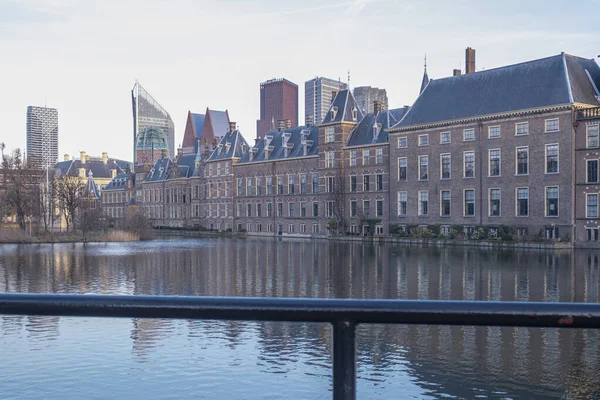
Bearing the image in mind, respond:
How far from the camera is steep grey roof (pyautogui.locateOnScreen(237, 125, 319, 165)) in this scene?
75188 millimetres

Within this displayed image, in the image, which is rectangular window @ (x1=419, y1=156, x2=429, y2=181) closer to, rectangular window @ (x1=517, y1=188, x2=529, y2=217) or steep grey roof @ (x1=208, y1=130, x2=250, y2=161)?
rectangular window @ (x1=517, y1=188, x2=529, y2=217)

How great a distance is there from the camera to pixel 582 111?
4894 cm

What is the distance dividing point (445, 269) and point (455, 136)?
28784 mm

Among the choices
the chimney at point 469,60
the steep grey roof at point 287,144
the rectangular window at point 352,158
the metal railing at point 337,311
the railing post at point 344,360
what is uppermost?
the chimney at point 469,60

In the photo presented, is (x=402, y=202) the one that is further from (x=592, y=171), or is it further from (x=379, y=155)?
(x=592, y=171)

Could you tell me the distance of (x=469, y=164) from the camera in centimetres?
5647

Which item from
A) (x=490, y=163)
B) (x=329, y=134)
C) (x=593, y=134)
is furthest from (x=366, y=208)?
(x=593, y=134)

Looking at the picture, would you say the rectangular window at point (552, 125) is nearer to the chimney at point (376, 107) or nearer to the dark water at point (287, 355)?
the chimney at point (376, 107)

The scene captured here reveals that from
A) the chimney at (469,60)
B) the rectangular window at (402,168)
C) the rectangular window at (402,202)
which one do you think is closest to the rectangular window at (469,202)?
the rectangular window at (402,202)

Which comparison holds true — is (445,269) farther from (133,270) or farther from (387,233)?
(387,233)

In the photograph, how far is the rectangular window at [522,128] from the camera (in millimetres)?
51834

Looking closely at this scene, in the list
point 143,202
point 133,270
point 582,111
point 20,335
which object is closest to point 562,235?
point 582,111

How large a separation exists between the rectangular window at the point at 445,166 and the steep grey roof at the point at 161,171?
184ft

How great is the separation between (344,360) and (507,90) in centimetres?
5620
